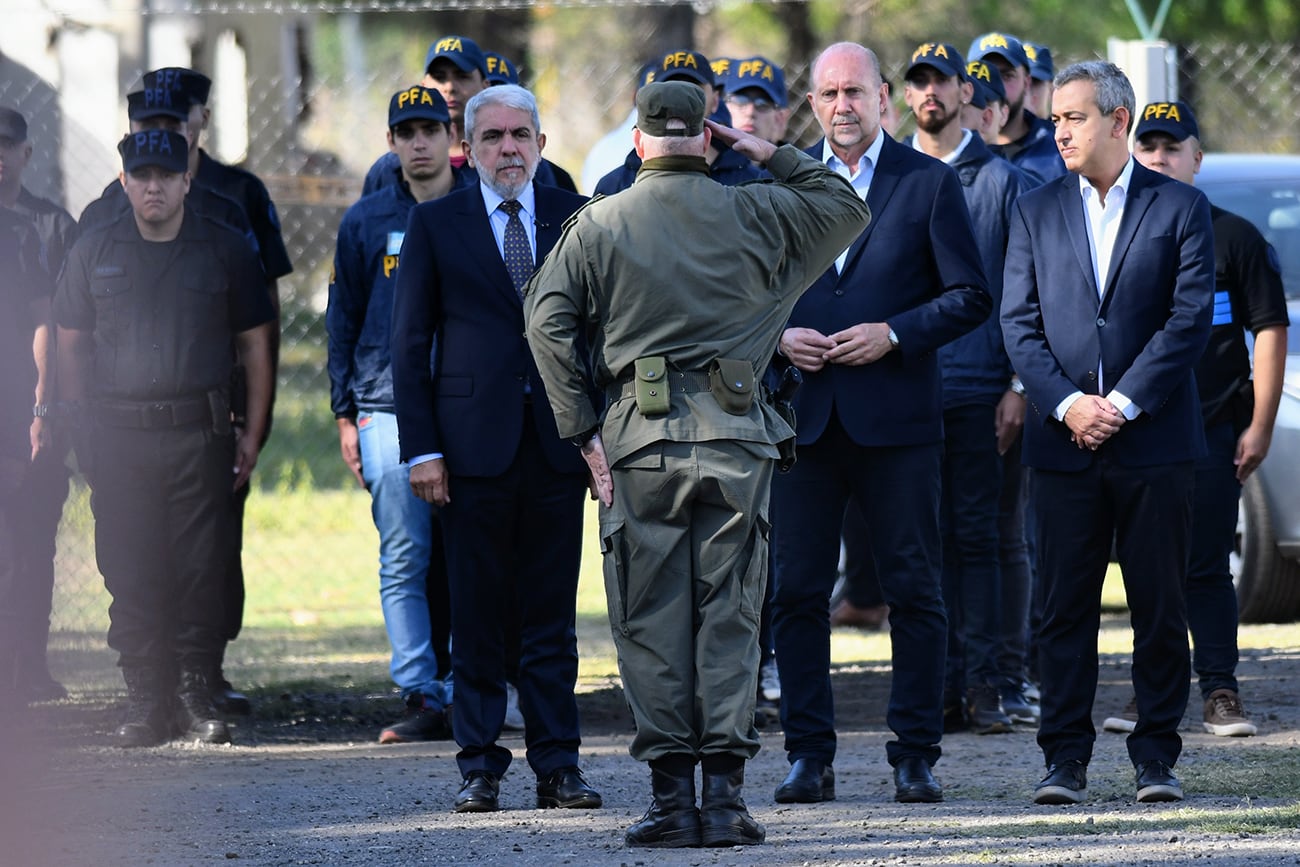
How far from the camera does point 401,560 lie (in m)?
7.36

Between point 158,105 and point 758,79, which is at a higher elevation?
point 758,79

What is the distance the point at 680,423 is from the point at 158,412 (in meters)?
2.82

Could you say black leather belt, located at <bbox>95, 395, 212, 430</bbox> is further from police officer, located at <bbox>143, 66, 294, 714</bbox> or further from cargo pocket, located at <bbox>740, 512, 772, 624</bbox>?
cargo pocket, located at <bbox>740, 512, 772, 624</bbox>

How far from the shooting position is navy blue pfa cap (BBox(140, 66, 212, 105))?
→ 7691 mm

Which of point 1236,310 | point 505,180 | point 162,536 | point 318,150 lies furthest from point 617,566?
point 318,150

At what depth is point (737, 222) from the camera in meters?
5.13

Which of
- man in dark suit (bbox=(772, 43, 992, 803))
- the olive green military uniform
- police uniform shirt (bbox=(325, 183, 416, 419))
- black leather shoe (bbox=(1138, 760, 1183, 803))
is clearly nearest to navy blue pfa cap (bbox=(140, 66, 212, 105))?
police uniform shirt (bbox=(325, 183, 416, 419))

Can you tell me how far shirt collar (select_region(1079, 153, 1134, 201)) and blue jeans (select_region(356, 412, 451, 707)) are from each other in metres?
2.79

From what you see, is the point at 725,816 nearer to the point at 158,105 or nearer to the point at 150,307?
the point at 150,307

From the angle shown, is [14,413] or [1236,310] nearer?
[14,413]

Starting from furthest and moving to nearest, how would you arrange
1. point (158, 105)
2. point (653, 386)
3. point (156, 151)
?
point (158, 105), point (156, 151), point (653, 386)

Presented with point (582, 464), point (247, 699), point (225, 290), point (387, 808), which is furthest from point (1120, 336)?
point (247, 699)

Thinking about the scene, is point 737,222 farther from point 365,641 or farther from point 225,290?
point 365,641

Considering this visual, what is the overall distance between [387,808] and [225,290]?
236 centimetres
